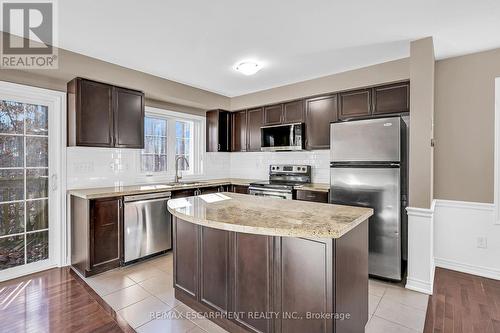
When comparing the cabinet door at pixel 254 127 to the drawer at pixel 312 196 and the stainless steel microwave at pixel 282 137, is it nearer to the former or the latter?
the stainless steel microwave at pixel 282 137

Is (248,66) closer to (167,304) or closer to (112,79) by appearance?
(112,79)

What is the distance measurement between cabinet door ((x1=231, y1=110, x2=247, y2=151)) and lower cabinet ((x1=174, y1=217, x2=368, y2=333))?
2.98 m

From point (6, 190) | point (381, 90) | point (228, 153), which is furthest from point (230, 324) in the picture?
point (228, 153)

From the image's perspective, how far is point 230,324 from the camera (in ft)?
6.34

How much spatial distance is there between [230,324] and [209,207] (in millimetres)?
883

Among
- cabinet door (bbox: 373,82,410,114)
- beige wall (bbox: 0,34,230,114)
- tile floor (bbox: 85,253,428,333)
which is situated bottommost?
tile floor (bbox: 85,253,428,333)

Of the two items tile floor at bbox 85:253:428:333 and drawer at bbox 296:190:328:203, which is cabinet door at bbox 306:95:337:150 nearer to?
drawer at bbox 296:190:328:203

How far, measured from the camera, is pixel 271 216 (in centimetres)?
179

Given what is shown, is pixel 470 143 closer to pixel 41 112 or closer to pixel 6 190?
pixel 41 112

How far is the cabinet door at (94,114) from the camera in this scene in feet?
9.93

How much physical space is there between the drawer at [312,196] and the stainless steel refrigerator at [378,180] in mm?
307

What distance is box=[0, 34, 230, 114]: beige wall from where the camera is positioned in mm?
2889

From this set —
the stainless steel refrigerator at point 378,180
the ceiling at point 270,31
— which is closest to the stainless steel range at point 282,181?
the stainless steel refrigerator at point 378,180

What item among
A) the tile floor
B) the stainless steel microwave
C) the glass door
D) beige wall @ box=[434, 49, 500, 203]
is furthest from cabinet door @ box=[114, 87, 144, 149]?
beige wall @ box=[434, 49, 500, 203]
